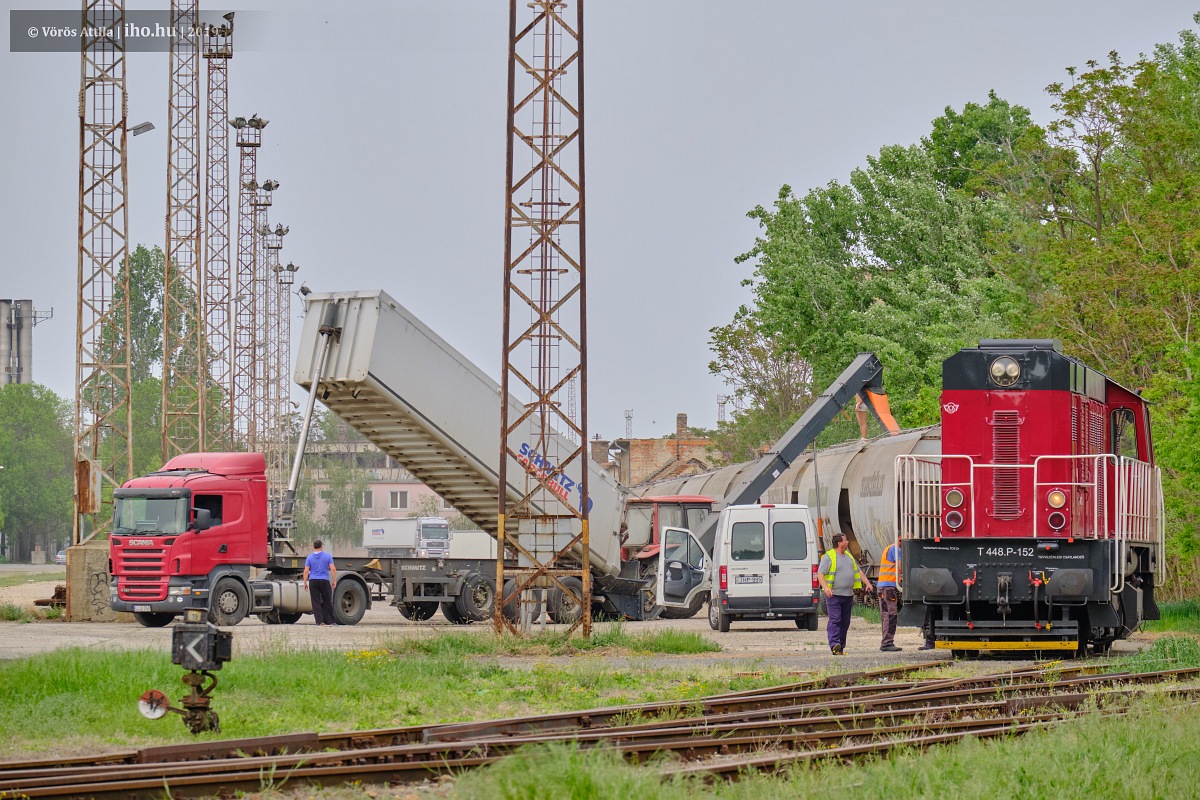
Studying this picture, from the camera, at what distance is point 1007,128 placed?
5616 cm

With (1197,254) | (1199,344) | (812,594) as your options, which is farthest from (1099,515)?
(1197,254)

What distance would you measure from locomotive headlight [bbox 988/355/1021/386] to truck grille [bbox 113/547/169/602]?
16246 millimetres

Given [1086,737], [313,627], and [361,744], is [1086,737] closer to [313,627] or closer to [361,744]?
[361,744]

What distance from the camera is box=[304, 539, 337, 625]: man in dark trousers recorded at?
29125mm

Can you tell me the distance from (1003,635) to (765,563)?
9.53m

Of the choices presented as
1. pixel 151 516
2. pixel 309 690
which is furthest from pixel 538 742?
pixel 151 516

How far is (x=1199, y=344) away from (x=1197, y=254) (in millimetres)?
4872

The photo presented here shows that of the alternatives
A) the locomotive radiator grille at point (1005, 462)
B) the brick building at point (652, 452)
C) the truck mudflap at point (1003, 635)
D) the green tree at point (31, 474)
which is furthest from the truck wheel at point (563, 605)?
the green tree at point (31, 474)

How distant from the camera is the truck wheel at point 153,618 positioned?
28.9m

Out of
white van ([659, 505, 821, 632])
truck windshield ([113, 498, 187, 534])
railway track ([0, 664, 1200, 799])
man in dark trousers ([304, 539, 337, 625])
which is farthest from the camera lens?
man in dark trousers ([304, 539, 337, 625])

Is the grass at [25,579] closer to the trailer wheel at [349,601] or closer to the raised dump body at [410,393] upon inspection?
the trailer wheel at [349,601]

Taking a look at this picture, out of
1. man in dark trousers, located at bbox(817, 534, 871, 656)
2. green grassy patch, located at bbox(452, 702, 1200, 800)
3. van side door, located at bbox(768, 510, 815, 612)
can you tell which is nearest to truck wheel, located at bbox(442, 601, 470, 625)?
van side door, located at bbox(768, 510, 815, 612)

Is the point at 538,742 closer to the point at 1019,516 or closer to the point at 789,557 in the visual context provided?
the point at 1019,516

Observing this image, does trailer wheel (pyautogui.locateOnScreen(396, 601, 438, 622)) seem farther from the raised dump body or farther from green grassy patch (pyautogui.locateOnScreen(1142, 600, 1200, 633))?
green grassy patch (pyautogui.locateOnScreen(1142, 600, 1200, 633))
